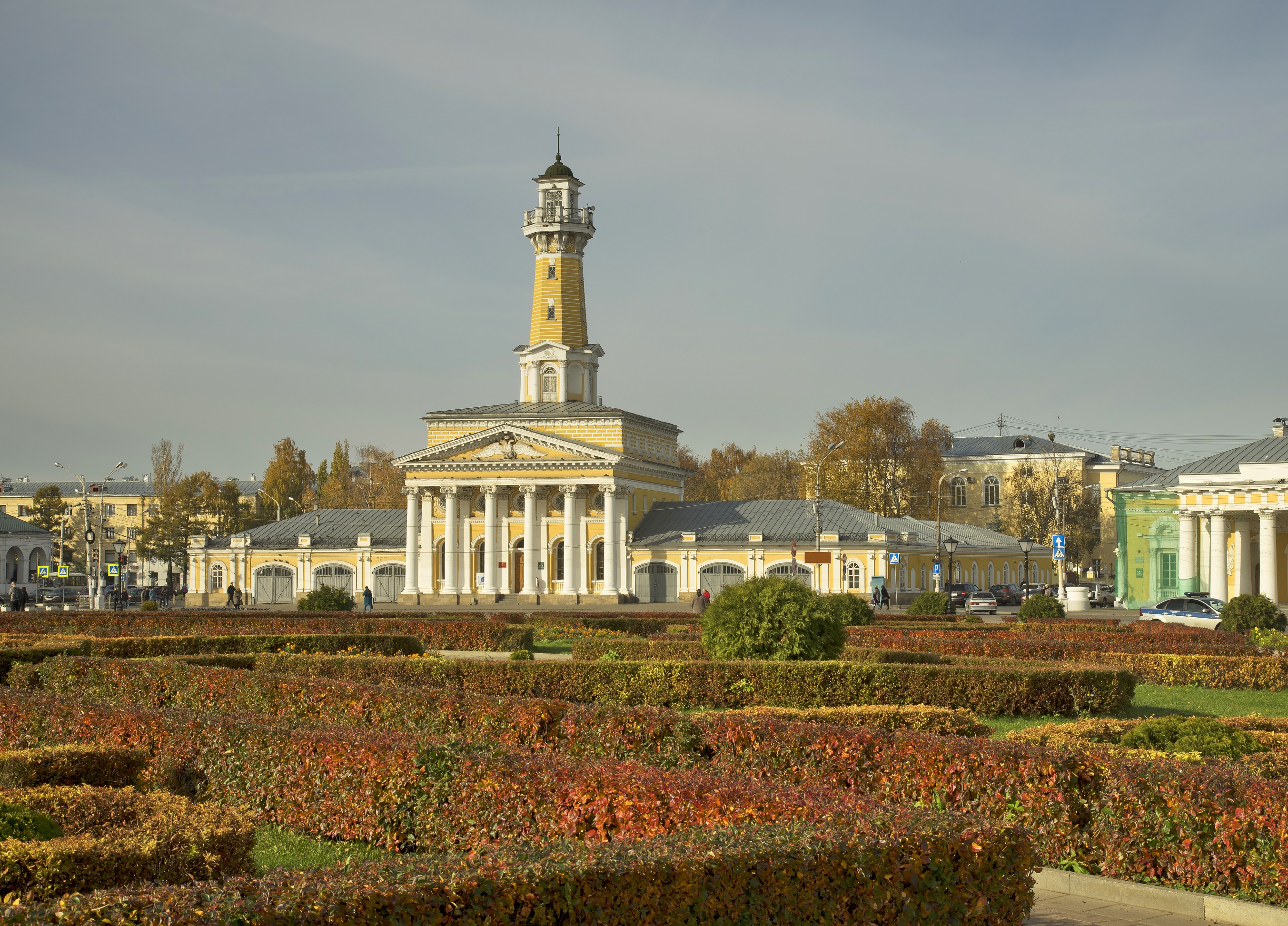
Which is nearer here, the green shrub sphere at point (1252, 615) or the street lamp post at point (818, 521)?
the green shrub sphere at point (1252, 615)

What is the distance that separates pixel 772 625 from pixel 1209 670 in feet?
29.0

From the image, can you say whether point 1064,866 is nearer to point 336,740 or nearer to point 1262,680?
point 336,740

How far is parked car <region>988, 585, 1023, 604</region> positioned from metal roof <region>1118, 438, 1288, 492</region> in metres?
9.11

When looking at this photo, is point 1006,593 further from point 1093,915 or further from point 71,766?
point 71,766

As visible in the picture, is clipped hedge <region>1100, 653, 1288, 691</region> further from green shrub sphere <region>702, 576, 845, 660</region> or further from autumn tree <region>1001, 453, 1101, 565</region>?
autumn tree <region>1001, 453, 1101, 565</region>

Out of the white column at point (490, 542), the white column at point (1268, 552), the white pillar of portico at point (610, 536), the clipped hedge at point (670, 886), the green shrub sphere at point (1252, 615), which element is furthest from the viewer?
the white column at point (490, 542)

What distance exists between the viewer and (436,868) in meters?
5.81

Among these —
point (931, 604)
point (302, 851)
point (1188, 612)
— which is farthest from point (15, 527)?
point (302, 851)

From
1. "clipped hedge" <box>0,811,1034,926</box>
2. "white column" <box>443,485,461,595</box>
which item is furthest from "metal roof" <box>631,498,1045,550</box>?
"clipped hedge" <box>0,811,1034,926</box>

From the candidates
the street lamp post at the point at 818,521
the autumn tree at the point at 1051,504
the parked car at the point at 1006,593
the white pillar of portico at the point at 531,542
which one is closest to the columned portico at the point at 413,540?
the white pillar of portico at the point at 531,542

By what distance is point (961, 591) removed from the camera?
206 feet

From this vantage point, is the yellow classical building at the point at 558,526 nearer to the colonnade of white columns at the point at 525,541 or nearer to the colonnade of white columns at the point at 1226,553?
the colonnade of white columns at the point at 525,541

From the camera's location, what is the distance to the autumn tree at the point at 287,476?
93.9 metres

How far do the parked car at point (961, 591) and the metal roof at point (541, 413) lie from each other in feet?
62.1
